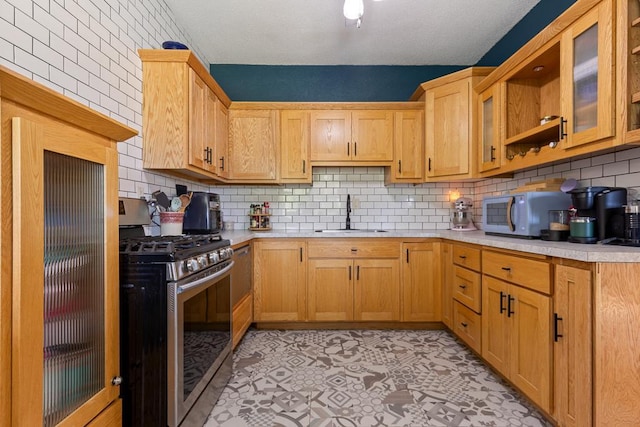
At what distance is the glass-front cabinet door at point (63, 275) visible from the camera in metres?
0.79

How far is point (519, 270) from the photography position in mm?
1827

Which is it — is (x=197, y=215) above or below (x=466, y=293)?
above

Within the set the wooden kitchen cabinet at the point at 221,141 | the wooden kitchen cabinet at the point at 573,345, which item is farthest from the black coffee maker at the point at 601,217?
the wooden kitchen cabinet at the point at 221,141

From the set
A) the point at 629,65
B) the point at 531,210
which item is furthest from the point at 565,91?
the point at 531,210

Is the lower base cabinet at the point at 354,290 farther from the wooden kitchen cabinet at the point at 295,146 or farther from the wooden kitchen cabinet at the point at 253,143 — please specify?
the wooden kitchen cabinet at the point at 253,143

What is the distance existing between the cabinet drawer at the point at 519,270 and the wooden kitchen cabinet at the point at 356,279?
940 millimetres

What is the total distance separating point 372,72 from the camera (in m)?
3.55

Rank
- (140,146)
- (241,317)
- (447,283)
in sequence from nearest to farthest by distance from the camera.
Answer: (140,146) < (241,317) < (447,283)

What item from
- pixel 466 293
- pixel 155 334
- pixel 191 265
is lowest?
pixel 466 293

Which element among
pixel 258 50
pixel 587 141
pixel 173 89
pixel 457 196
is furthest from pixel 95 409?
pixel 457 196

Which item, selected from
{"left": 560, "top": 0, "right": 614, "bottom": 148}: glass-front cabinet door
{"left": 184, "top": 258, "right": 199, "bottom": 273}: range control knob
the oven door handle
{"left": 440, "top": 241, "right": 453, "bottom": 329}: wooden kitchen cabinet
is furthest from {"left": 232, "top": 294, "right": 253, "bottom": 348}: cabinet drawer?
{"left": 560, "top": 0, "right": 614, "bottom": 148}: glass-front cabinet door

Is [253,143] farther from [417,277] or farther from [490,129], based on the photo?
[490,129]

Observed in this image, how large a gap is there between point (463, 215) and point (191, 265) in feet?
9.23

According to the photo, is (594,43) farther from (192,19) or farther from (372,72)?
(192,19)
